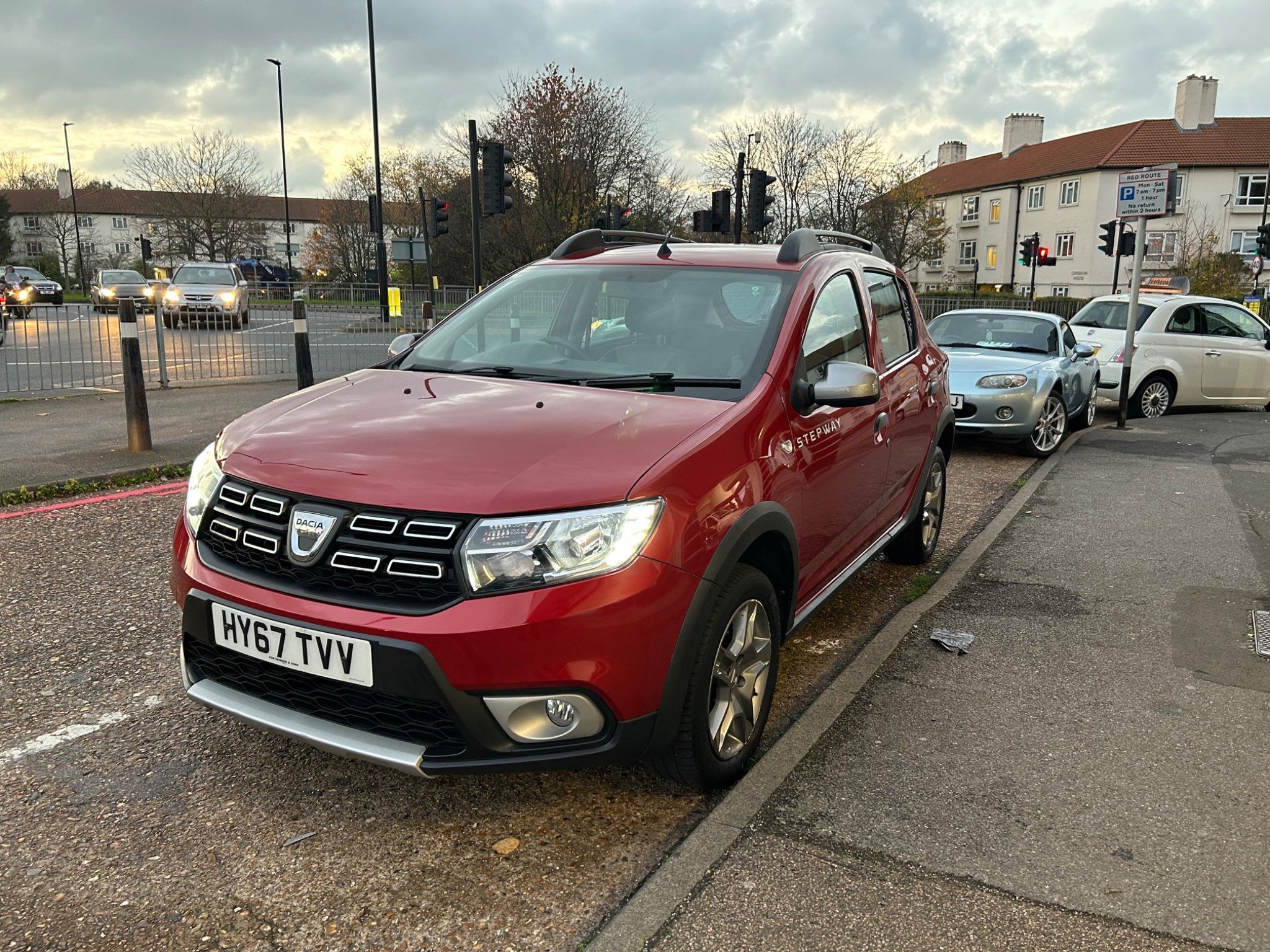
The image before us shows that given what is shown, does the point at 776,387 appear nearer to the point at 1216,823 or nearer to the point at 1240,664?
the point at 1216,823

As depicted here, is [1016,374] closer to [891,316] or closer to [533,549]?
[891,316]

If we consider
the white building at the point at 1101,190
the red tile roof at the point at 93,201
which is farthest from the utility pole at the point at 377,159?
the red tile roof at the point at 93,201

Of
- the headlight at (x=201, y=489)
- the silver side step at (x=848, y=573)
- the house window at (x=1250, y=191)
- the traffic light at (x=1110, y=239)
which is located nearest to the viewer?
the headlight at (x=201, y=489)

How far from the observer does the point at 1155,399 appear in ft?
44.0

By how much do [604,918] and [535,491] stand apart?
1084mm

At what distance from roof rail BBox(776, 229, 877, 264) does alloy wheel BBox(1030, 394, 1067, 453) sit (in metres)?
5.97

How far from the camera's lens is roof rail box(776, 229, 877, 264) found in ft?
13.0

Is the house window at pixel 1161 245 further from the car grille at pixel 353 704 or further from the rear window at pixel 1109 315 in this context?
the car grille at pixel 353 704

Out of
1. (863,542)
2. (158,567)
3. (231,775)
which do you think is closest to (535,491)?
(231,775)

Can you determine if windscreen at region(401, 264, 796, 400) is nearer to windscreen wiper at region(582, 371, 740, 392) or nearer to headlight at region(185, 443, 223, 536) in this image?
windscreen wiper at region(582, 371, 740, 392)

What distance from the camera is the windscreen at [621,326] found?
3490mm

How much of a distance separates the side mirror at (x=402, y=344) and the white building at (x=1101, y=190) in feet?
172

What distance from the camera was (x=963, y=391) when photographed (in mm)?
9781

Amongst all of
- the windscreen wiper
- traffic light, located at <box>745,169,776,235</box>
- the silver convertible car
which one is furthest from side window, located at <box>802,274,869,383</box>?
traffic light, located at <box>745,169,776,235</box>
